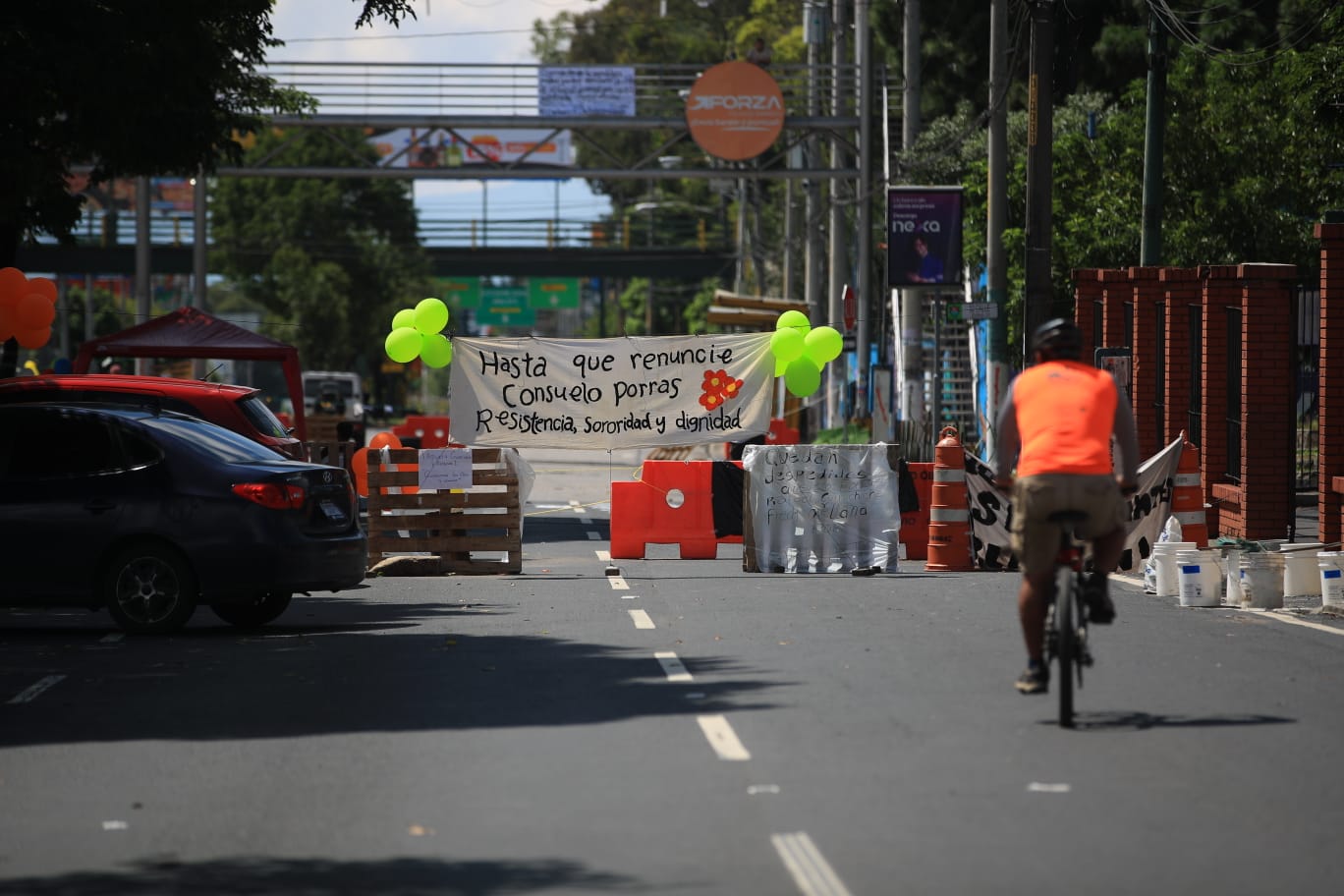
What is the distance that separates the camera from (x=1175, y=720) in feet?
30.7

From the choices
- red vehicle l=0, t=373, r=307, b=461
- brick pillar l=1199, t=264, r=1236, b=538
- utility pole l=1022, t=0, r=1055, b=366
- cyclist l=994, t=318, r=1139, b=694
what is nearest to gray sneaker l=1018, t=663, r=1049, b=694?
cyclist l=994, t=318, r=1139, b=694

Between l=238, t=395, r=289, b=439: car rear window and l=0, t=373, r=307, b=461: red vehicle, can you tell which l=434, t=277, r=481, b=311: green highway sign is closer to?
l=238, t=395, r=289, b=439: car rear window

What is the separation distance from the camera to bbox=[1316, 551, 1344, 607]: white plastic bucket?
14.0m

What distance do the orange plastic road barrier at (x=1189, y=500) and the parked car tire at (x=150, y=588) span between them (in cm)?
826

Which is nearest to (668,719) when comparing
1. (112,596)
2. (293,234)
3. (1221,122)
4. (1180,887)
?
(1180,887)

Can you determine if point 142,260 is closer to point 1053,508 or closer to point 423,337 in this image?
point 423,337

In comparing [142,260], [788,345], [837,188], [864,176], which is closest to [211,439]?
[788,345]

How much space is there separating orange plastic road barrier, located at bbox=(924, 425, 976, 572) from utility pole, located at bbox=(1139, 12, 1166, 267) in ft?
28.1

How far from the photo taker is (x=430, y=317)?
78.2ft

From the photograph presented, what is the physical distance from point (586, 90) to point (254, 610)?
30.7 metres

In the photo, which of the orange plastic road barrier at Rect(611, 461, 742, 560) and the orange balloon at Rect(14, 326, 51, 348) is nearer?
the orange plastic road barrier at Rect(611, 461, 742, 560)

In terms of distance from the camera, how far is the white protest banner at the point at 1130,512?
17.3 metres

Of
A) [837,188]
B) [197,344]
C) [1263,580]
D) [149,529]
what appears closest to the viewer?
[149,529]

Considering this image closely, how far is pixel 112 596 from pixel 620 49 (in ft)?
265
